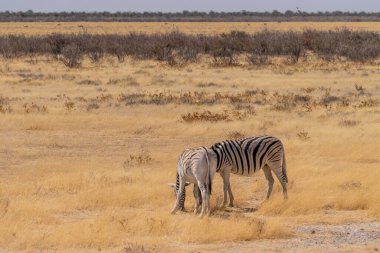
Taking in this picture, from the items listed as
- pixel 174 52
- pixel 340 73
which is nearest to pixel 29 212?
pixel 340 73

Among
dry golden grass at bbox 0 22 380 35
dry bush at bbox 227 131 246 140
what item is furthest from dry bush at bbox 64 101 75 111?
dry golden grass at bbox 0 22 380 35

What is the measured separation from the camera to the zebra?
10.3 meters

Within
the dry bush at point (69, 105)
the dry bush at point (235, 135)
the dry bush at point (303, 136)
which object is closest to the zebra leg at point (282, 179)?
the dry bush at point (303, 136)

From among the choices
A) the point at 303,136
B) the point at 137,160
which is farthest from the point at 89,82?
the point at 137,160

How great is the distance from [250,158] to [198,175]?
124 centimetres

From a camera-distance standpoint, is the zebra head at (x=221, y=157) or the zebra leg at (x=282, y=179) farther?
the zebra leg at (x=282, y=179)

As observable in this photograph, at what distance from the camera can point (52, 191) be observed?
12219 millimetres

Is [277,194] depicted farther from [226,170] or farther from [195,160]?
[195,160]

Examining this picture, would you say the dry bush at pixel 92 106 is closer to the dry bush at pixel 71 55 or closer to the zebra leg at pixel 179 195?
the zebra leg at pixel 179 195

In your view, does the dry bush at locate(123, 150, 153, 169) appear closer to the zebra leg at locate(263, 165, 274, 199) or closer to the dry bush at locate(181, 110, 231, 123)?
the zebra leg at locate(263, 165, 274, 199)

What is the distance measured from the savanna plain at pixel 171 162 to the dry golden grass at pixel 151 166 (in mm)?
28

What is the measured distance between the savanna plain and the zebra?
0.26m

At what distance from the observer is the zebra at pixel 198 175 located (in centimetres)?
1029

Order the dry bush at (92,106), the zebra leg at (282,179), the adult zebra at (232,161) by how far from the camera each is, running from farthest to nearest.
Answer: the dry bush at (92,106) → the zebra leg at (282,179) → the adult zebra at (232,161)
